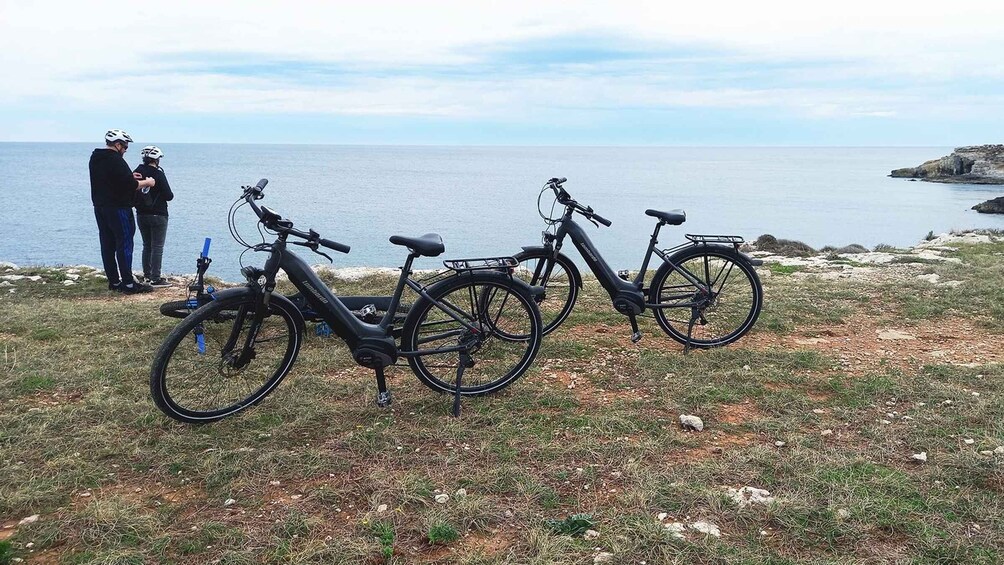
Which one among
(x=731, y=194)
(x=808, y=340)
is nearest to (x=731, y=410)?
(x=808, y=340)

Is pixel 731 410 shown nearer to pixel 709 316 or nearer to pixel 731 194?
pixel 709 316

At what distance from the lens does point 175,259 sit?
2428cm

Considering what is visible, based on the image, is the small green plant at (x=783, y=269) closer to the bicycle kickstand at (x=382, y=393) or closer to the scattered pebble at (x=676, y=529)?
the bicycle kickstand at (x=382, y=393)

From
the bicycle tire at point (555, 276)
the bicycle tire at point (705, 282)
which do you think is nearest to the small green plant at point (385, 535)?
the bicycle tire at point (555, 276)

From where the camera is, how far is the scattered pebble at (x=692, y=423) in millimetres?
4711

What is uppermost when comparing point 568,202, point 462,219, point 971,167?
point 971,167

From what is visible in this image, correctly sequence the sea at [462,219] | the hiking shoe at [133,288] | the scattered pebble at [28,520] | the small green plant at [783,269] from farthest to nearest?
the sea at [462,219] < the small green plant at [783,269] < the hiking shoe at [133,288] < the scattered pebble at [28,520]

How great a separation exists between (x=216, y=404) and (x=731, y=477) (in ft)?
11.6

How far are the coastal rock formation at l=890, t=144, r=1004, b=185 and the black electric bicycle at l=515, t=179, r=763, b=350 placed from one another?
90.3 m

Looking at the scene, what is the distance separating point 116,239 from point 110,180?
84 cm

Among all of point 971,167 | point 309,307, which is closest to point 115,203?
point 309,307

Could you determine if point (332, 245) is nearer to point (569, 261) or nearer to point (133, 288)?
point (569, 261)

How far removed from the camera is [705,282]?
6.55 metres

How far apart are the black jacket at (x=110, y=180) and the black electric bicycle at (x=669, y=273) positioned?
20.7 feet
